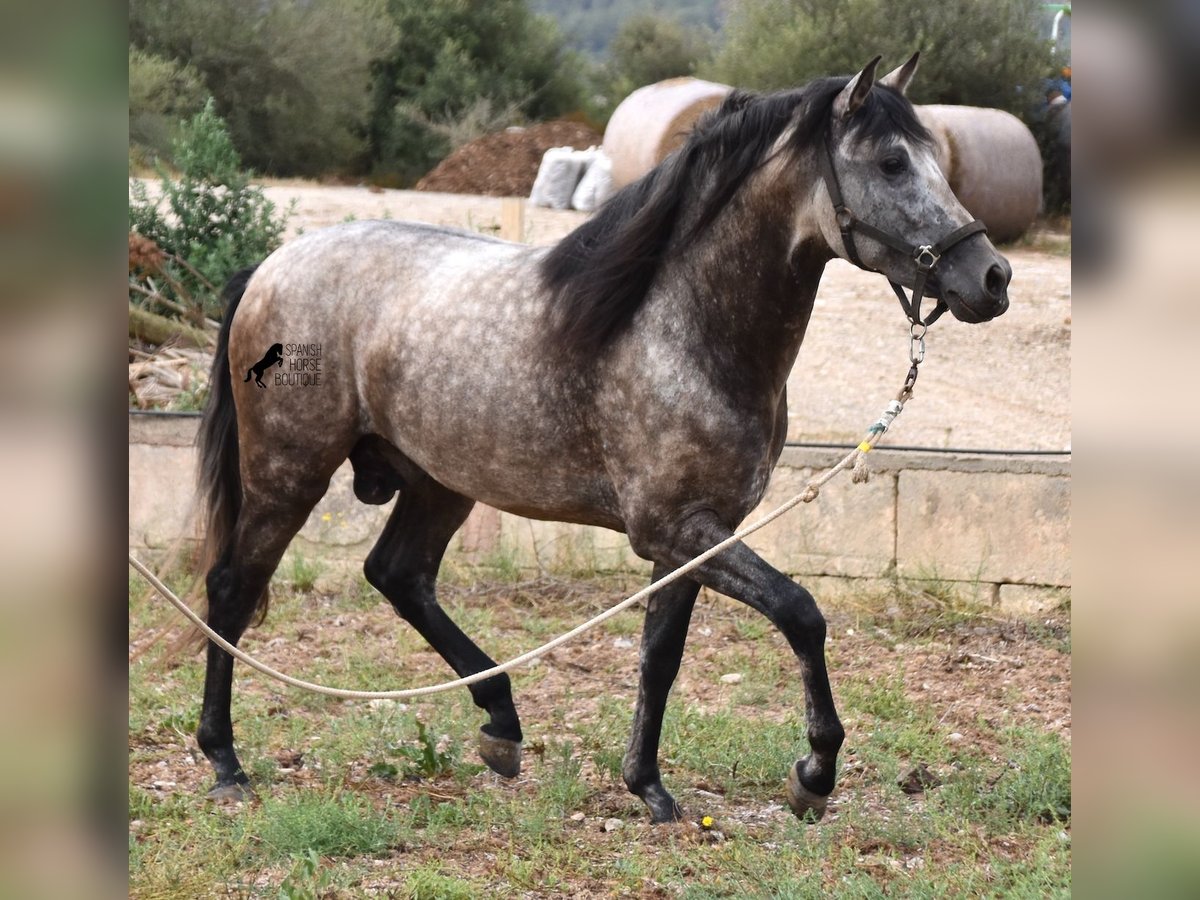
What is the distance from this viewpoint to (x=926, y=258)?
331 centimetres

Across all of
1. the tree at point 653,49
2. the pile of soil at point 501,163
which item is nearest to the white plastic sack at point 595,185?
the pile of soil at point 501,163

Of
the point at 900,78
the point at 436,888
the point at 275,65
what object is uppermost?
the point at 275,65

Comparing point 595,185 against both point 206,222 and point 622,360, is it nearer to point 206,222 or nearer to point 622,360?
point 206,222

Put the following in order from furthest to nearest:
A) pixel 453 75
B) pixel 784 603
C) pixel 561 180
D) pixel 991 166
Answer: pixel 453 75 → pixel 561 180 → pixel 991 166 → pixel 784 603

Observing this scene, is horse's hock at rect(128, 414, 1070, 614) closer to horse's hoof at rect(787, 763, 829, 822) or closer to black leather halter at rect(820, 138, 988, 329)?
horse's hoof at rect(787, 763, 829, 822)

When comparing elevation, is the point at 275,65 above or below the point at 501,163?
above

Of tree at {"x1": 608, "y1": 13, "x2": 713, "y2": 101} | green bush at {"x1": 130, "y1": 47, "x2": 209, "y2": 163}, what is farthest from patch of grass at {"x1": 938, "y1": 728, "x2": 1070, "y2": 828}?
tree at {"x1": 608, "y1": 13, "x2": 713, "y2": 101}

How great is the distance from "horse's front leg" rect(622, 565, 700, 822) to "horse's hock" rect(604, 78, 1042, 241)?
913 cm

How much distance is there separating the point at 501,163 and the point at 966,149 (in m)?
7.01

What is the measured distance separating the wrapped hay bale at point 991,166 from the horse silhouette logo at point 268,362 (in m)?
9.54

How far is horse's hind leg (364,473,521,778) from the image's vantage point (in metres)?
4.57

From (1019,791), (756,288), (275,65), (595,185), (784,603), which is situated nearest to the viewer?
(784,603)

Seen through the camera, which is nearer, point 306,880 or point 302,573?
point 306,880

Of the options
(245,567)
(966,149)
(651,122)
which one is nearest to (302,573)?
(245,567)
